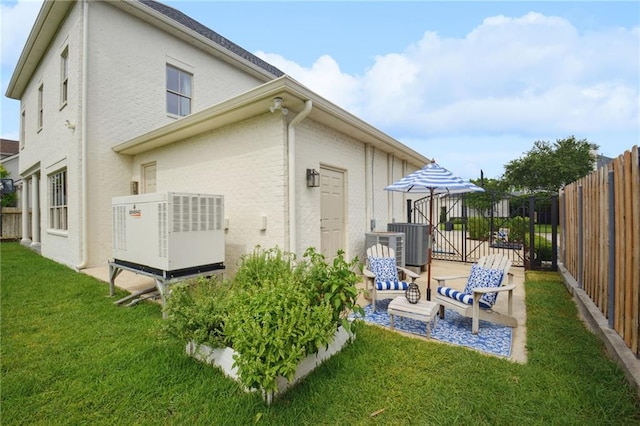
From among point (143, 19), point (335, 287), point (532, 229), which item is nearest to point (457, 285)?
point (532, 229)

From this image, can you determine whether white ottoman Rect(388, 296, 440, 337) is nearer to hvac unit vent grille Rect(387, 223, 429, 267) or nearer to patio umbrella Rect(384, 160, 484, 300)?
patio umbrella Rect(384, 160, 484, 300)

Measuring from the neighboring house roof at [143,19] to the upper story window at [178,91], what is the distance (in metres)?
1.07

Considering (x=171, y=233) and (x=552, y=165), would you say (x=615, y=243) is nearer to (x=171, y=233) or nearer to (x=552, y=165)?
(x=171, y=233)

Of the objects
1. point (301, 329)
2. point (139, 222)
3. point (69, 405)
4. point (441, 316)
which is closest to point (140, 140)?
point (139, 222)

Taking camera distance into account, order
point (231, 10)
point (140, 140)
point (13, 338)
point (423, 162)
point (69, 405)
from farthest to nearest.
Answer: point (423, 162)
point (140, 140)
point (231, 10)
point (13, 338)
point (69, 405)

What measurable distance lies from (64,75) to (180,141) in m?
4.77

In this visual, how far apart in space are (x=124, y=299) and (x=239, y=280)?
2.34 meters

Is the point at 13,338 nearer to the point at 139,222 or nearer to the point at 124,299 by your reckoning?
the point at 124,299

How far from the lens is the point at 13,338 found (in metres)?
3.56

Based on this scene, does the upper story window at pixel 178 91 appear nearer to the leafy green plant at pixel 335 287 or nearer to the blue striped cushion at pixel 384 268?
the blue striped cushion at pixel 384 268

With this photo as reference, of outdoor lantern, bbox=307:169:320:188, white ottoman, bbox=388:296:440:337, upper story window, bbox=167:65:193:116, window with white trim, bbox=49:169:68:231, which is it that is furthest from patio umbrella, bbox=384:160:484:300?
window with white trim, bbox=49:169:68:231

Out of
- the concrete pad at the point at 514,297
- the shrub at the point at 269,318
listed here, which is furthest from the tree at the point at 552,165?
the shrub at the point at 269,318

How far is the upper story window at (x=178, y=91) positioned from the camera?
30.3ft

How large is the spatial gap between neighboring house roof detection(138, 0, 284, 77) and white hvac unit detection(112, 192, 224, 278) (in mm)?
7528
